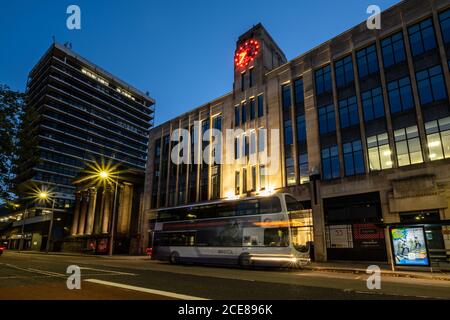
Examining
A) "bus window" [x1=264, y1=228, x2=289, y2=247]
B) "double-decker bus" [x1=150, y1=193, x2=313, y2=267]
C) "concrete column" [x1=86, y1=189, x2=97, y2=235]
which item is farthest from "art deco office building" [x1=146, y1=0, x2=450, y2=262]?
"concrete column" [x1=86, y1=189, x2=97, y2=235]

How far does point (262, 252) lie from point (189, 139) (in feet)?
87.4

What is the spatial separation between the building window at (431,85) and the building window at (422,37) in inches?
75.0

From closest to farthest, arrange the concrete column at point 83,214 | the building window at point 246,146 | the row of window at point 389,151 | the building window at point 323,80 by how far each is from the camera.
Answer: the row of window at point 389,151
the building window at point 323,80
the building window at point 246,146
the concrete column at point 83,214

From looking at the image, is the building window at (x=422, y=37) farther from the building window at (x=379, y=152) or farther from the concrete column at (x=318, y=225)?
the concrete column at (x=318, y=225)

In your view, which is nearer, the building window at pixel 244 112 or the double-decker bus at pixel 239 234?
the double-decker bus at pixel 239 234

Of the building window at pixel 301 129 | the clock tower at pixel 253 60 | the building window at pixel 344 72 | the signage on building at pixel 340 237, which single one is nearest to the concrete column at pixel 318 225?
the signage on building at pixel 340 237

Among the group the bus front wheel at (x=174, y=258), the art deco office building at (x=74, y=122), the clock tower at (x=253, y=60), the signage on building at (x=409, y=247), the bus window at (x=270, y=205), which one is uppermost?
the art deco office building at (x=74, y=122)

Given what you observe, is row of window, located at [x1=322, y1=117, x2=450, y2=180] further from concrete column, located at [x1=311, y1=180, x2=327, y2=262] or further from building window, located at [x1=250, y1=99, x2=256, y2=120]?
building window, located at [x1=250, y1=99, x2=256, y2=120]

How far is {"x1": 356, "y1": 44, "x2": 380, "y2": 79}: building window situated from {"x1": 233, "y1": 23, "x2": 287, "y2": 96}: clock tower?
1114 centimetres

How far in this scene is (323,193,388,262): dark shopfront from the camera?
73.2 ft

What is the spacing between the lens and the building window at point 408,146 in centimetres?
2170

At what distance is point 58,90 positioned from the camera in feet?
284
